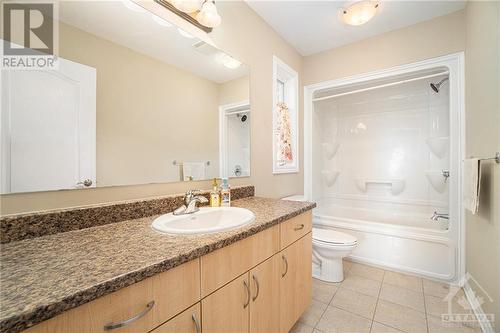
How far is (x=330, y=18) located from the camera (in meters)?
1.96

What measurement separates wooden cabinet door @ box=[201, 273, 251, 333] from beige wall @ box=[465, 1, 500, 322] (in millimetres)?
1503

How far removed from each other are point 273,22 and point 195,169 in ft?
5.51

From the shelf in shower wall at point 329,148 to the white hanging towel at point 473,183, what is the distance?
176cm

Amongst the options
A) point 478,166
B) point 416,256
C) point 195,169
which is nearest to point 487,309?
point 416,256

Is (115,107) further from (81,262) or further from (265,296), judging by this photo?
(265,296)

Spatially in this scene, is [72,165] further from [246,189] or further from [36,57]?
[246,189]

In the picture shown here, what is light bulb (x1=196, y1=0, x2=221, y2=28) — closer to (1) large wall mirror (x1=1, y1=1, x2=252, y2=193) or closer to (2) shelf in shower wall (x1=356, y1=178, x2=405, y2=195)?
(1) large wall mirror (x1=1, y1=1, x2=252, y2=193)

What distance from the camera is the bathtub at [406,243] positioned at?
6.19 ft

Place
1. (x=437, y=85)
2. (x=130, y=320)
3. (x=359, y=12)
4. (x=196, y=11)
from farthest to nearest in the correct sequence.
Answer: (x=437, y=85), (x=359, y=12), (x=196, y=11), (x=130, y=320)

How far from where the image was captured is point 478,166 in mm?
1351

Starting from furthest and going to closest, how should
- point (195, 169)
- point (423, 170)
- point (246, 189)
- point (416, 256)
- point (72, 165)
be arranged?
point (423, 170) → point (416, 256) → point (246, 189) → point (195, 169) → point (72, 165)

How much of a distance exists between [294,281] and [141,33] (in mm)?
1664

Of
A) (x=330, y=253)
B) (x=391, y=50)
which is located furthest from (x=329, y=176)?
(x=391, y=50)

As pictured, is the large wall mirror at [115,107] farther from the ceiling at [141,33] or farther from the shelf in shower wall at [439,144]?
the shelf in shower wall at [439,144]
